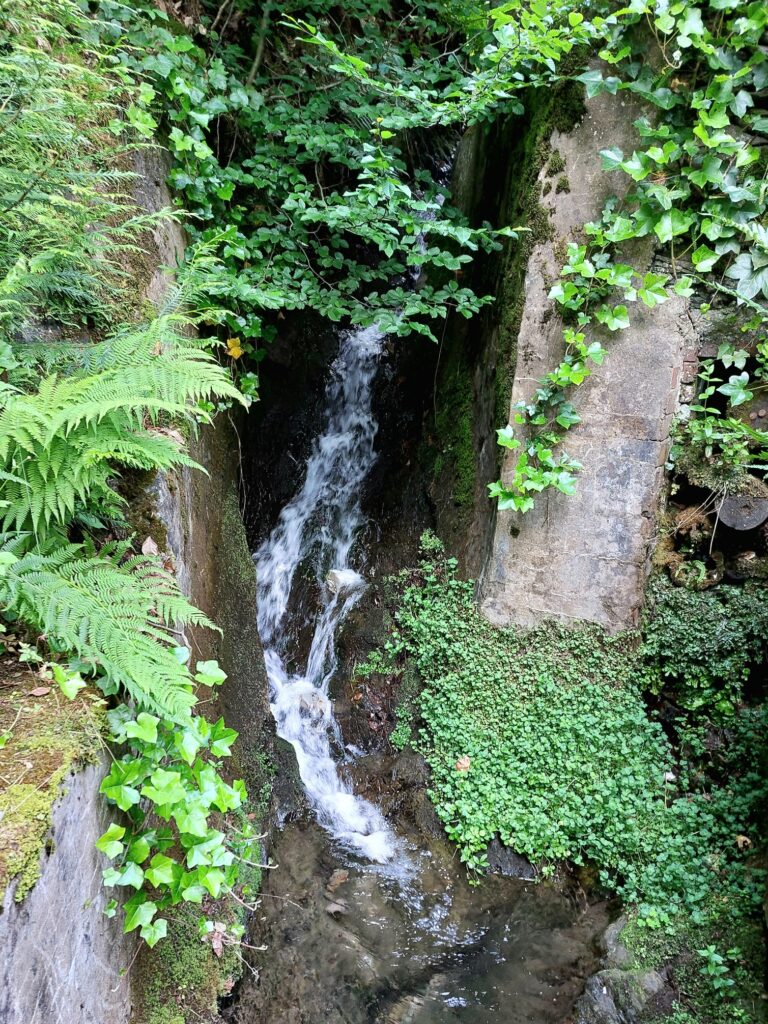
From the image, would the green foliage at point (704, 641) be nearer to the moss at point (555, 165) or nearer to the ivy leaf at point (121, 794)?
the moss at point (555, 165)

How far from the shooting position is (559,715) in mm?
4141

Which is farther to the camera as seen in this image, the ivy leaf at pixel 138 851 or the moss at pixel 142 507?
the moss at pixel 142 507

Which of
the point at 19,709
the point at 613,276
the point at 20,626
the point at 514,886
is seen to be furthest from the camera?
the point at 514,886

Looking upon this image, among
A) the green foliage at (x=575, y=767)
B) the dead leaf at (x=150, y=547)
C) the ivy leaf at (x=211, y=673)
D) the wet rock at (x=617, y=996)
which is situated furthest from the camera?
the green foliage at (x=575, y=767)

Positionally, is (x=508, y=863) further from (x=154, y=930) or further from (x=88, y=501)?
(x=88, y=501)

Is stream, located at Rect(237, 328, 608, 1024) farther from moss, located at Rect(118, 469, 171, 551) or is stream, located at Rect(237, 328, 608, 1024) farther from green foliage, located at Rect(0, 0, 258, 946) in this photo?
moss, located at Rect(118, 469, 171, 551)

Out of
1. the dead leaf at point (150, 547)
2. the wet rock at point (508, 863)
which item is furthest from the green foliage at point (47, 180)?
the wet rock at point (508, 863)

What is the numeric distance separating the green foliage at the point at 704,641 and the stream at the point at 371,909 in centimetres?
157

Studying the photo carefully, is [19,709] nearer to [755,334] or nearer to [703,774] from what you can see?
[703,774]

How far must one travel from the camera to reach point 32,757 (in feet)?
6.13

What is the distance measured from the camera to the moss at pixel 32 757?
1646mm

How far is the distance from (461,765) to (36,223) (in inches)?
165

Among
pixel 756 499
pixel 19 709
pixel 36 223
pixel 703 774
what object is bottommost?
pixel 703 774

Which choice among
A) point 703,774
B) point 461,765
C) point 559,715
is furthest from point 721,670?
point 461,765
